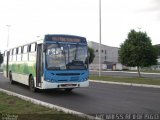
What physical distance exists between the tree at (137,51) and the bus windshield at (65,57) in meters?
17.1

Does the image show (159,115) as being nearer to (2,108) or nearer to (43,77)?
(2,108)

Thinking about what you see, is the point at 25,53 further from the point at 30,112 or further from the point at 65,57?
the point at 30,112

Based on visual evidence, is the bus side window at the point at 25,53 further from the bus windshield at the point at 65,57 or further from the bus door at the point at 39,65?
the bus windshield at the point at 65,57

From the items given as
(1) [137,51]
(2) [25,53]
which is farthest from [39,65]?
(1) [137,51]

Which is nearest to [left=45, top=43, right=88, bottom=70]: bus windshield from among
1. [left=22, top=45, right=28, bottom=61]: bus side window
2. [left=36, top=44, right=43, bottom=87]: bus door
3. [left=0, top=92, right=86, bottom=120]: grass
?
[left=36, top=44, right=43, bottom=87]: bus door

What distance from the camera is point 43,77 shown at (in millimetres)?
16469

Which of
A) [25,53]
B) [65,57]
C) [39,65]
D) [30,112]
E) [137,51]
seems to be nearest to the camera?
[30,112]

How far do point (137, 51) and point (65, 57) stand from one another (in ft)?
59.3

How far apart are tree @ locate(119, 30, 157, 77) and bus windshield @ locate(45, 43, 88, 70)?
17110 millimetres

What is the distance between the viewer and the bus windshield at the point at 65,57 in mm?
16438

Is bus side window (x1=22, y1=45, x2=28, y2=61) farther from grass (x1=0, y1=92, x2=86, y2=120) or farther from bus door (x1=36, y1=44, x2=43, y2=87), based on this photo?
grass (x1=0, y1=92, x2=86, y2=120)

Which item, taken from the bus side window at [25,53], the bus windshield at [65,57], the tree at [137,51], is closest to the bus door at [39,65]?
the bus windshield at [65,57]

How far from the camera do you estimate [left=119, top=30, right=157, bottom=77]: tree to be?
33250mm

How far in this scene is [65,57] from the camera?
1652 cm
